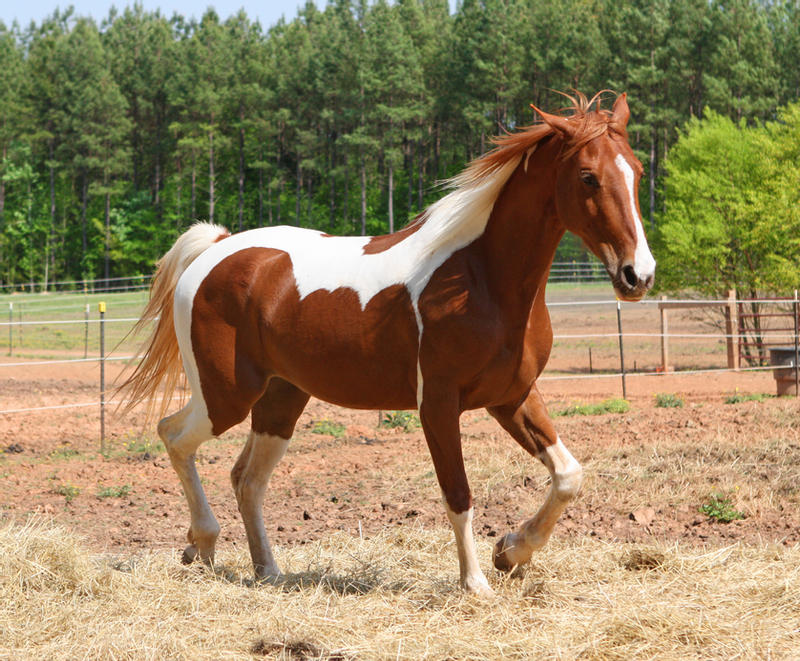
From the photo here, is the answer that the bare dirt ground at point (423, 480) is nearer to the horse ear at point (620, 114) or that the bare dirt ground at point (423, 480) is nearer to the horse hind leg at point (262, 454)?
the horse hind leg at point (262, 454)

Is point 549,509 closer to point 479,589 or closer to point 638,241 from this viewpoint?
point 479,589

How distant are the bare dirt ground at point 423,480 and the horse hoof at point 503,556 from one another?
1.42 metres

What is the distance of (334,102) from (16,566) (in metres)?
49.7

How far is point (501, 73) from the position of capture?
1821 inches

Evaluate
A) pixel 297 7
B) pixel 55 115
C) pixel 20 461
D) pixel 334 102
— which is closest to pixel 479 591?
pixel 20 461

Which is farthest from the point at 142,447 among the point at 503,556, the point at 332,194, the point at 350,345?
the point at 332,194

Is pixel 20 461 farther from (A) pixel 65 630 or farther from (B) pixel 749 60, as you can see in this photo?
(B) pixel 749 60

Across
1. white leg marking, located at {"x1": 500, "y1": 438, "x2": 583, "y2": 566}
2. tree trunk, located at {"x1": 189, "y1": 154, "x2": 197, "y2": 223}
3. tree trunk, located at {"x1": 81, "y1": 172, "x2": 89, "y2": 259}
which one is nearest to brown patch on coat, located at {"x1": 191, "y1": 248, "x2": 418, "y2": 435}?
white leg marking, located at {"x1": 500, "y1": 438, "x2": 583, "y2": 566}

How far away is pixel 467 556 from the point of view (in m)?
3.88

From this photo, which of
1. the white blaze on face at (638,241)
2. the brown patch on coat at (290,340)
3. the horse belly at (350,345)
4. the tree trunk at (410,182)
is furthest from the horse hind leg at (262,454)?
the tree trunk at (410,182)

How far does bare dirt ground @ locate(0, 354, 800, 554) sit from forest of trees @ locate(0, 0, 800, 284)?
1281 inches

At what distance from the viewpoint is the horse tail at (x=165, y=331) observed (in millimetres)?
5066

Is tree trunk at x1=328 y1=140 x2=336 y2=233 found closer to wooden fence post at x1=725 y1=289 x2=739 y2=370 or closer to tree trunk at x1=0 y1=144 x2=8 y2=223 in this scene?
tree trunk at x1=0 y1=144 x2=8 y2=223

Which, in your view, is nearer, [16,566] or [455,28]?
[16,566]
